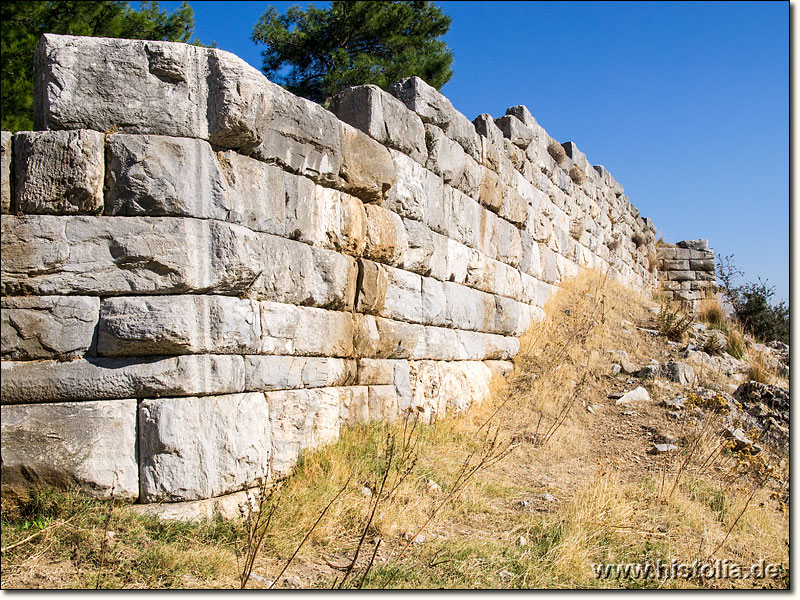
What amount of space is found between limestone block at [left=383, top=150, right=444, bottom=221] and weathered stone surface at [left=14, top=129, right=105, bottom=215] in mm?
2555

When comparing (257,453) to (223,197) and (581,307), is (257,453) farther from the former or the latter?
(581,307)

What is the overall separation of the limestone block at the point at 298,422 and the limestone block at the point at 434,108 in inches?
119

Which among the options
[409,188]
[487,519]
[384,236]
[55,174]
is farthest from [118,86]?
[487,519]

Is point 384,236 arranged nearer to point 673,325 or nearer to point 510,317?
point 510,317

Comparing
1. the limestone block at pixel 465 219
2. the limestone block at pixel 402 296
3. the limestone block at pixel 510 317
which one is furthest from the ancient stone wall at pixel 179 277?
the limestone block at pixel 510 317

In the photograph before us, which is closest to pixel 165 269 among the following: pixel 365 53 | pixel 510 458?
pixel 510 458

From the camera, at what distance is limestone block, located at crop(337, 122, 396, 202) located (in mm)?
5277

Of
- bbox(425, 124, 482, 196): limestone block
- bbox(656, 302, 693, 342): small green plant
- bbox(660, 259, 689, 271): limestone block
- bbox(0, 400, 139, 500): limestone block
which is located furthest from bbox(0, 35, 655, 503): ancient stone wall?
bbox(660, 259, 689, 271): limestone block

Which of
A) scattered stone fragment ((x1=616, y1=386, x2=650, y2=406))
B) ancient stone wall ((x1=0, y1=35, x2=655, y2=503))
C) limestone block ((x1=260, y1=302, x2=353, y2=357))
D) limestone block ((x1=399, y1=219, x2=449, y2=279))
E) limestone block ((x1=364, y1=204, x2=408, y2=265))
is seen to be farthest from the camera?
scattered stone fragment ((x1=616, y1=386, x2=650, y2=406))

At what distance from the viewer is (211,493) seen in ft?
12.7

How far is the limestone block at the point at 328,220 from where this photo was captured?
479 cm

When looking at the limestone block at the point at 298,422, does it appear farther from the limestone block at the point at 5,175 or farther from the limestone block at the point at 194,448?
the limestone block at the point at 5,175

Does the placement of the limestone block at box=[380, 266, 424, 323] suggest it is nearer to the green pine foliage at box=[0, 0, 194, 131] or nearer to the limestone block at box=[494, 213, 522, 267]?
the limestone block at box=[494, 213, 522, 267]

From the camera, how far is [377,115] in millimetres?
5812
